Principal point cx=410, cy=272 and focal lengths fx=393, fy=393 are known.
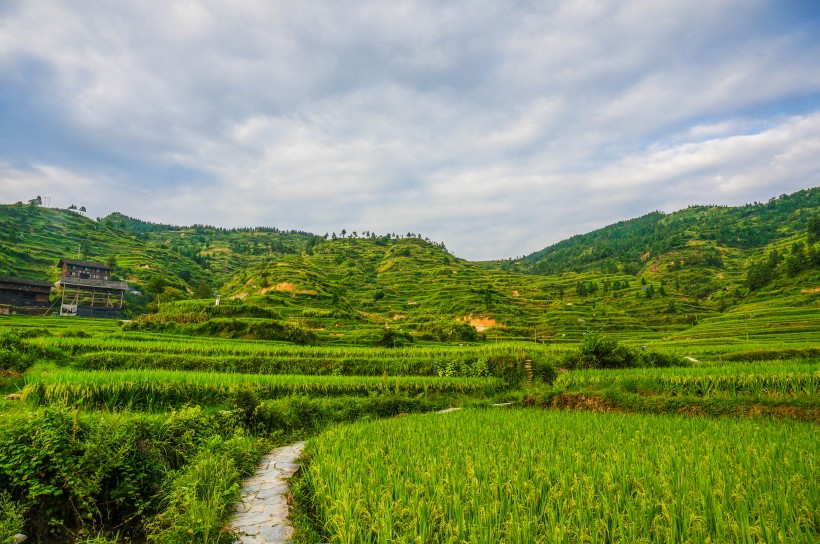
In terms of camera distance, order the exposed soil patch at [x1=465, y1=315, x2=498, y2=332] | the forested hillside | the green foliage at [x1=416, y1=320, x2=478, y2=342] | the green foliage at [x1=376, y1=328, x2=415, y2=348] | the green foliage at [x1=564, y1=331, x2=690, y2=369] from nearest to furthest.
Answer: the green foliage at [x1=564, y1=331, x2=690, y2=369] → the green foliage at [x1=376, y1=328, x2=415, y2=348] → the green foliage at [x1=416, y1=320, x2=478, y2=342] → the exposed soil patch at [x1=465, y1=315, x2=498, y2=332] → the forested hillside

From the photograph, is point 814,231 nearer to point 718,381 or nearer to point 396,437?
point 718,381

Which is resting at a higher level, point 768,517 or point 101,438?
point 768,517

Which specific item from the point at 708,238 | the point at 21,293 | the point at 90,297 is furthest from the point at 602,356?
the point at 708,238

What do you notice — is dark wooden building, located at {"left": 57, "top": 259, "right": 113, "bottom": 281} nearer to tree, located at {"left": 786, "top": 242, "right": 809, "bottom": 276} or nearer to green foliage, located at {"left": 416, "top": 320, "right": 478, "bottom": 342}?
green foliage, located at {"left": 416, "top": 320, "right": 478, "bottom": 342}

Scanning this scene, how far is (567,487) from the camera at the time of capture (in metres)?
4.34

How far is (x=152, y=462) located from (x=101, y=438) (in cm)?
87

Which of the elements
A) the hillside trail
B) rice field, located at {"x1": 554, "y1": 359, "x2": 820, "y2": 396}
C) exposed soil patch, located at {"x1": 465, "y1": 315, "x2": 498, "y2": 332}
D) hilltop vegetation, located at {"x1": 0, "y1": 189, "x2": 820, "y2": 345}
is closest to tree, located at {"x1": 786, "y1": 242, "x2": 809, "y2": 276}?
hilltop vegetation, located at {"x1": 0, "y1": 189, "x2": 820, "y2": 345}

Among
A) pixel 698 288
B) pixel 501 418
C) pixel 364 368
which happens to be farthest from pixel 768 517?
pixel 698 288

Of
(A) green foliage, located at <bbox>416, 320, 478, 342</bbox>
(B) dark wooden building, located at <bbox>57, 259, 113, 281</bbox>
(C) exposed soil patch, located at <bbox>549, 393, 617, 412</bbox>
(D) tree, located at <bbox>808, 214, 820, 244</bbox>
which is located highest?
(D) tree, located at <bbox>808, 214, 820, 244</bbox>

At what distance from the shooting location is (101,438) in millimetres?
5852

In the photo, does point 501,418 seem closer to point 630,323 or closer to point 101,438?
point 101,438

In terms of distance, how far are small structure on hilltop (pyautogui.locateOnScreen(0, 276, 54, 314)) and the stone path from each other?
2101 inches

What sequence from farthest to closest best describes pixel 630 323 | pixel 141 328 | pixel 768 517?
pixel 630 323
pixel 141 328
pixel 768 517

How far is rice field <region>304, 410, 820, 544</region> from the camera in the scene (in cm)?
334
